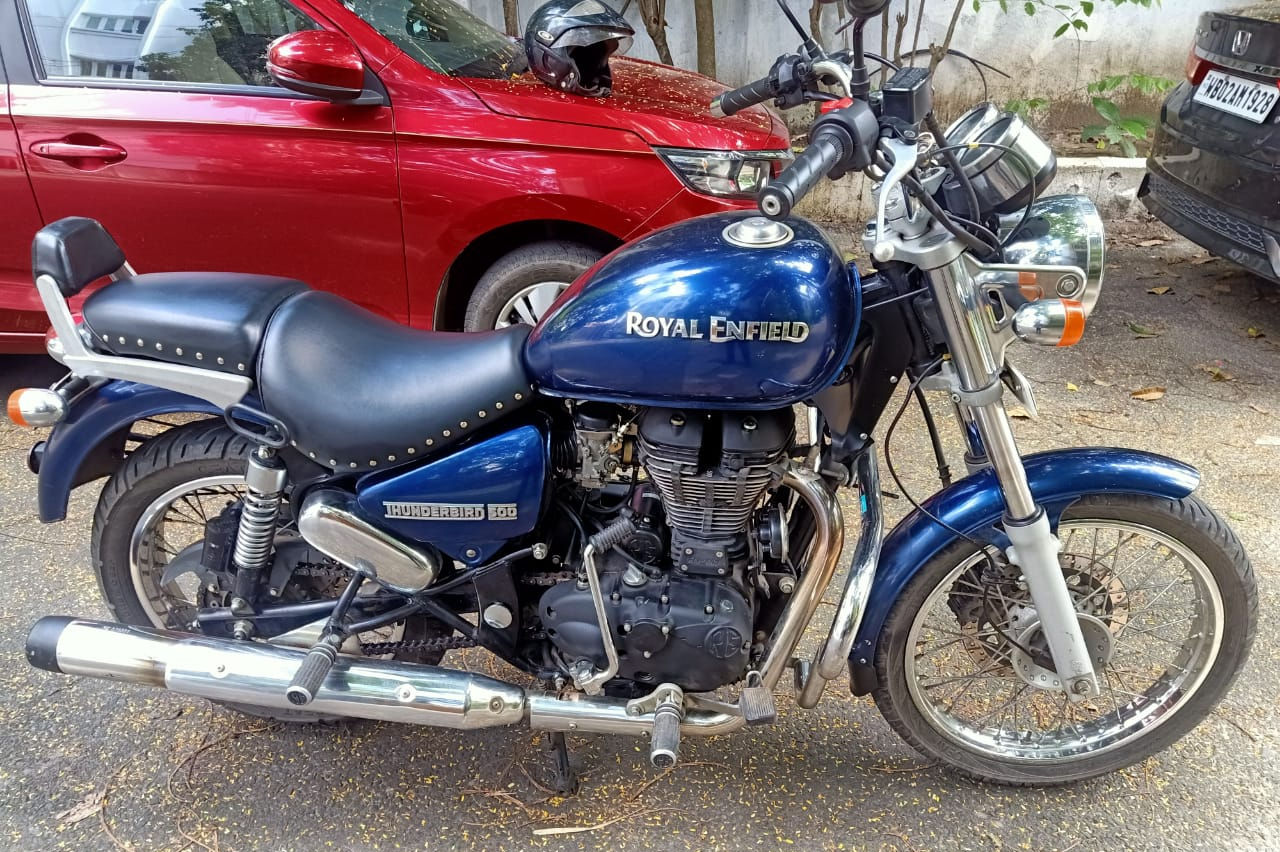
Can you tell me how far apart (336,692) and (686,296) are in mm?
1118

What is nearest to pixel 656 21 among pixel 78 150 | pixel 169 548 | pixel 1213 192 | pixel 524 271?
pixel 524 271

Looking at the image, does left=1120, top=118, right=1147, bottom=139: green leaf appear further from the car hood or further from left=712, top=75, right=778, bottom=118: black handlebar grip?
→ left=712, top=75, right=778, bottom=118: black handlebar grip

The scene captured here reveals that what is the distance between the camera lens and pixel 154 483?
6.62 ft

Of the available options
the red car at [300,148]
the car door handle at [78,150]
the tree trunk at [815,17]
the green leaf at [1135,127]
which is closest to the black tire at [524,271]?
the red car at [300,148]

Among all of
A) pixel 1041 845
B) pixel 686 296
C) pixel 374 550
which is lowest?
pixel 1041 845

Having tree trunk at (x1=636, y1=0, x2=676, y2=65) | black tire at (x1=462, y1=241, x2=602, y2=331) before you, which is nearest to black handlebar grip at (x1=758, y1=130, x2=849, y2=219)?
black tire at (x1=462, y1=241, x2=602, y2=331)

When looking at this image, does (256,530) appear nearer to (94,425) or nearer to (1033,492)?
(94,425)

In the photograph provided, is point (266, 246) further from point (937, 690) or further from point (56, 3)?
point (937, 690)

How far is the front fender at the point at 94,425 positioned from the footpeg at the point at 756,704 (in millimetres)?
1264

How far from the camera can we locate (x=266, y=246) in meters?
3.39

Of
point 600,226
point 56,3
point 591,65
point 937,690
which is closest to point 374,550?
point 937,690

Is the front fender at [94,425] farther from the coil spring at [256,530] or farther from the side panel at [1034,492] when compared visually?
the side panel at [1034,492]

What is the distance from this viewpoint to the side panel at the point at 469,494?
1775mm

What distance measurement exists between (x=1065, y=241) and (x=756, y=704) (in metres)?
1.07
